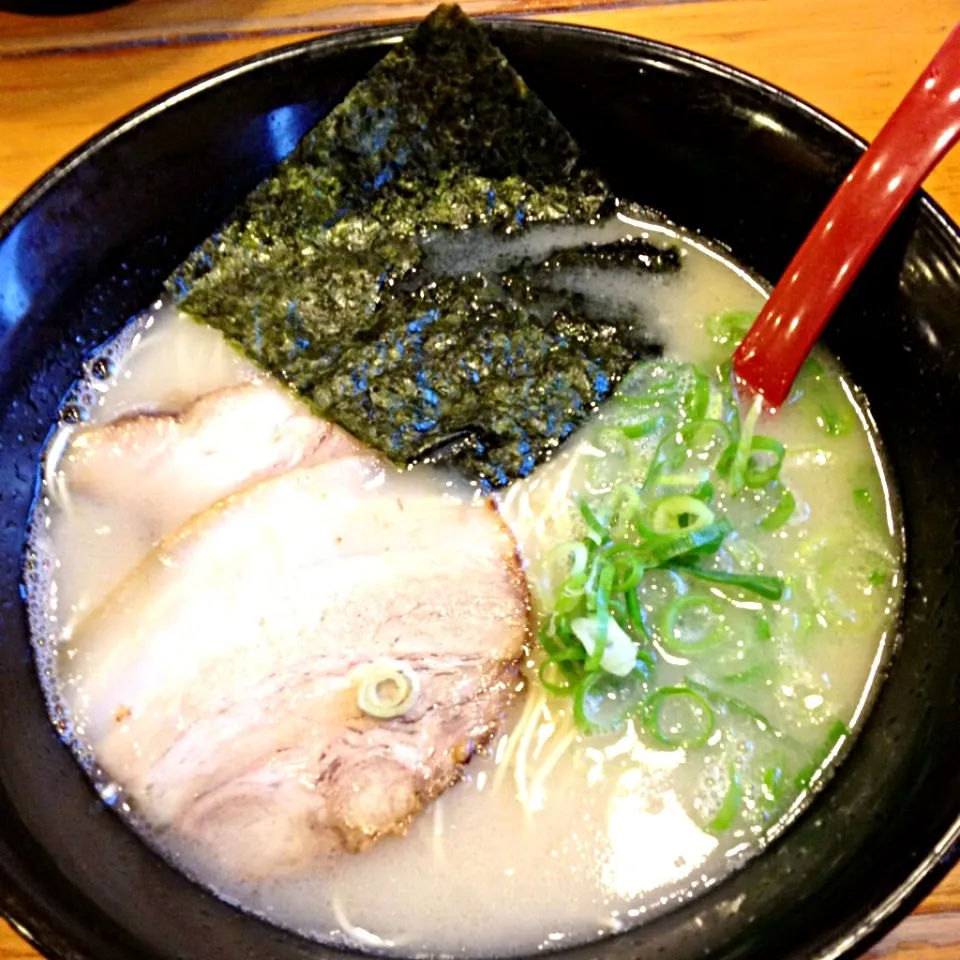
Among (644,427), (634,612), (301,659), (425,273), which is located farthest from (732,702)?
(425,273)

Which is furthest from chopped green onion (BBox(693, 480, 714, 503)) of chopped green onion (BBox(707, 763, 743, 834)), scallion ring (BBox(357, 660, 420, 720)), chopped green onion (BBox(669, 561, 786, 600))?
scallion ring (BBox(357, 660, 420, 720))

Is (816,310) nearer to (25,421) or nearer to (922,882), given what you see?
(922,882)

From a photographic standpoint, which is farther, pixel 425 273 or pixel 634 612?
pixel 425 273

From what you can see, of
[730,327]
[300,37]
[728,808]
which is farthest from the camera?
[300,37]

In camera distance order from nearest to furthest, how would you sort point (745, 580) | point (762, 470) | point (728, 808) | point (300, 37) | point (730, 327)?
point (728, 808)
point (745, 580)
point (762, 470)
point (730, 327)
point (300, 37)

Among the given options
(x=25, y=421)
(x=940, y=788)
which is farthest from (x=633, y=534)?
(x=25, y=421)

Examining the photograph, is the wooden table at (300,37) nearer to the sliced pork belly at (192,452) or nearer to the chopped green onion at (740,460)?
the sliced pork belly at (192,452)

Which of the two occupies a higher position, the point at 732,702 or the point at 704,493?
the point at 704,493

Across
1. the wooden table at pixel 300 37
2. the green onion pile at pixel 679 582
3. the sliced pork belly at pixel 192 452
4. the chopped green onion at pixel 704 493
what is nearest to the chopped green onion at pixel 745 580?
the green onion pile at pixel 679 582

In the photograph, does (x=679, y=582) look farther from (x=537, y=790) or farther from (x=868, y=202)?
(x=868, y=202)
